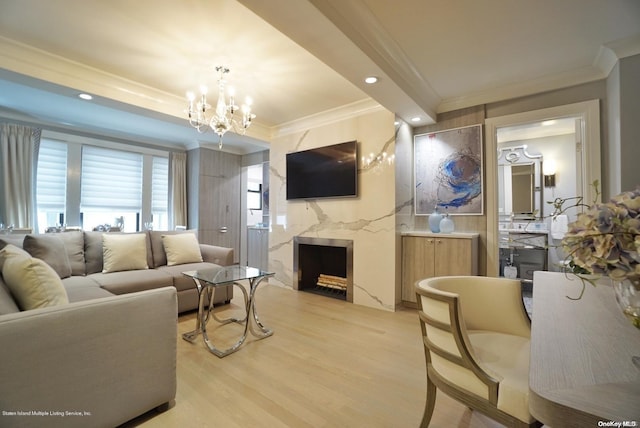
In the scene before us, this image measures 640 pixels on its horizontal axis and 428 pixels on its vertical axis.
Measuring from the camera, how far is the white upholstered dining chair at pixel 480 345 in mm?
1012

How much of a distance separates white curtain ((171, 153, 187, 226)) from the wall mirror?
597 cm

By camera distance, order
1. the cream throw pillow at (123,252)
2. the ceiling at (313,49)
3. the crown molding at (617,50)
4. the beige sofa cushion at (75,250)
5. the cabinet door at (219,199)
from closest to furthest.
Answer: the ceiling at (313,49) → the crown molding at (617,50) → the beige sofa cushion at (75,250) → the cream throw pillow at (123,252) → the cabinet door at (219,199)

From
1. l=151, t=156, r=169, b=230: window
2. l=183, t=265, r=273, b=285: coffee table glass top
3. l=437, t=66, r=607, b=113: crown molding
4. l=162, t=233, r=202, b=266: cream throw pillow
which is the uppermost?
l=437, t=66, r=607, b=113: crown molding

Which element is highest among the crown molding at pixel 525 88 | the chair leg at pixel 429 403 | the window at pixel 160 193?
the crown molding at pixel 525 88

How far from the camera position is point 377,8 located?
1.94 m

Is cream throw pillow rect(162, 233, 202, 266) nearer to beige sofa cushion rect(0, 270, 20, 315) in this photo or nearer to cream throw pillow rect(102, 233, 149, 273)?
cream throw pillow rect(102, 233, 149, 273)

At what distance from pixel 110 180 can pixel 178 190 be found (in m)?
1.13

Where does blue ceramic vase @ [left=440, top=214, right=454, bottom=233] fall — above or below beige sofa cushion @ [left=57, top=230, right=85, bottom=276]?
above

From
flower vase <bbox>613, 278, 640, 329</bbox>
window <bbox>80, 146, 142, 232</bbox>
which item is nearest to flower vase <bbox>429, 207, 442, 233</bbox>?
flower vase <bbox>613, 278, 640, 329</bbox>

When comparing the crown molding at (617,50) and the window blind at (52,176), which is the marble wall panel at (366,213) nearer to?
the crown molding at (617,50)

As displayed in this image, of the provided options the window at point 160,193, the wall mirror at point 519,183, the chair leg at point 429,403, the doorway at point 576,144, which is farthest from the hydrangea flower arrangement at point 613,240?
the window at point 160,193

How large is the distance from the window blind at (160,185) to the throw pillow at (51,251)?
9.01 feet

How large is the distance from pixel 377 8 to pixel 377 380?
2.59 m

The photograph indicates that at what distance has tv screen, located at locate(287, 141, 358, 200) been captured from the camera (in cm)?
372
